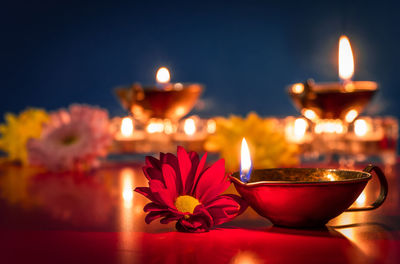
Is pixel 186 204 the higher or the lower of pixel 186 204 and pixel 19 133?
the lower

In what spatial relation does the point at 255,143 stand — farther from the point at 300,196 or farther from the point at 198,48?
the point at 198,48

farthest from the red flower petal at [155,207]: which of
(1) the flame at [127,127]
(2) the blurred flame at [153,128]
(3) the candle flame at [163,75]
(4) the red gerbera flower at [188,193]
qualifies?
(2) the blurred flame at [153,128]

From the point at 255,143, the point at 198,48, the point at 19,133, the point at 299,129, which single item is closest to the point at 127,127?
the point at 299,129

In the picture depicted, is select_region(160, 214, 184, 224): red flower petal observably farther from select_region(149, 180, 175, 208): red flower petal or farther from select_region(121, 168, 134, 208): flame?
select_region(121, 168, 134, 208): flame

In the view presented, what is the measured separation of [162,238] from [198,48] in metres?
3.90

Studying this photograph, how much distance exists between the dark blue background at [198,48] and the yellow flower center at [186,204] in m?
3.76

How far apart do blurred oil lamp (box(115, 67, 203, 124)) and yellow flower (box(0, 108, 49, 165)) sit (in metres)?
0.29

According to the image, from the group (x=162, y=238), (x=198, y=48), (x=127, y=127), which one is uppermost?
(x=198, y=48)

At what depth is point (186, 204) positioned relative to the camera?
509mm

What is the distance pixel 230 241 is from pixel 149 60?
3.90 metres

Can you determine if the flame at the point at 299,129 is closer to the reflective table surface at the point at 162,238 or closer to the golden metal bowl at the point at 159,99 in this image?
the golden metal bowl at the point at 159,99

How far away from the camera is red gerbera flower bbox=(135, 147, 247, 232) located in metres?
0.49

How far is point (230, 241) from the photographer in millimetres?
457

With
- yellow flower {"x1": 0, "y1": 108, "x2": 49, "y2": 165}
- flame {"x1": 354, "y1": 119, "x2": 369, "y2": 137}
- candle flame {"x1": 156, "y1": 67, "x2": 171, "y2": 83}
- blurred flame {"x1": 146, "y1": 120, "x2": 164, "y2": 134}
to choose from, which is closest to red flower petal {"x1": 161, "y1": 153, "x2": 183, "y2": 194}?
candle flame {"x1": 156, "y1": 67, "x2": 171, "y2": 83}
